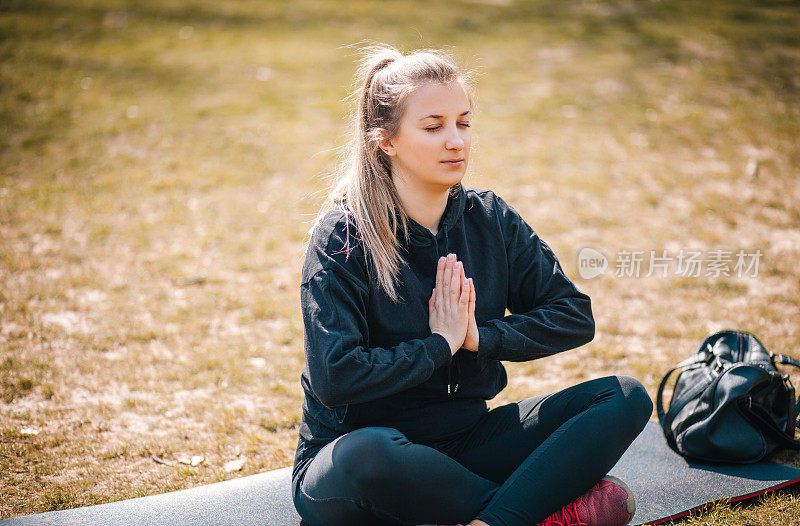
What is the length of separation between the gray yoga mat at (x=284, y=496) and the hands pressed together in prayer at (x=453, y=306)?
93 cm

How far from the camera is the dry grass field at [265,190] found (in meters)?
3.60

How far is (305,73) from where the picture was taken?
9383mm

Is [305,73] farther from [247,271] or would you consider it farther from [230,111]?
[247,271]

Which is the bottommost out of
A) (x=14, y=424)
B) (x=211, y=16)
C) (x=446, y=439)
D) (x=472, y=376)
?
(x=14, y=424)

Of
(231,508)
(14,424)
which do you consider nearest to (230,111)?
(14,424)

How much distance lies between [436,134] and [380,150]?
27 centimetres

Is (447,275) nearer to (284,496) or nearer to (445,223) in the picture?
(445,223)

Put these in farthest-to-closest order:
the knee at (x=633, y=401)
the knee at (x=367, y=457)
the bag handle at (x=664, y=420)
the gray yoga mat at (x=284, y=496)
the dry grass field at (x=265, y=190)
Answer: the dry grass field at (x=265, y=190), the bag handle at (x=664, y=420), the gray yoga mat at (x=284, y=496), the knee at (x=633, y=401), the knee at (x=367, y=457)

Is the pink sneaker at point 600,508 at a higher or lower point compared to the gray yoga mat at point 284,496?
higher

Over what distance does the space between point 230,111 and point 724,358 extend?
6.48 metres

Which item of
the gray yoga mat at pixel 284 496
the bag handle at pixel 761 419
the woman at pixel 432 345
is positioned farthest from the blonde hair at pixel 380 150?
the bag handle at pixel 761 419

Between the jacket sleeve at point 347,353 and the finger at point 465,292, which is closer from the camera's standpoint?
the jacket sleeve at point 347,353

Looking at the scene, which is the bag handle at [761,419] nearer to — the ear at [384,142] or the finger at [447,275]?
the finger at [447,275]

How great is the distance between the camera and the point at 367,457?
2.13m
